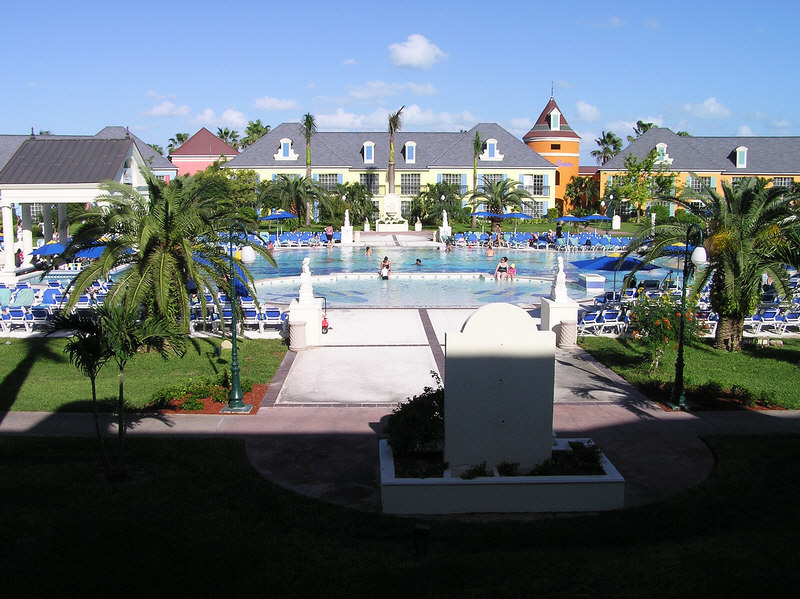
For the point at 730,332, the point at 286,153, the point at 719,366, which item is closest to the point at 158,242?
the point at 719,366

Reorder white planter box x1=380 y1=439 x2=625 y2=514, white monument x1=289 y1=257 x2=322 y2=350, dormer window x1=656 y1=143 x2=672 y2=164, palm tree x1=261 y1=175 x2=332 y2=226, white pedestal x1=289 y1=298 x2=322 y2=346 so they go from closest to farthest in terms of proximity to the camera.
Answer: white planter box x1=380 y1=439 x2=625 y2=514, white monument x1=289 y1=257 x2=322 y2=350, white pedestal x1=289 y1=298 x2=322 y2=346, palm tree x1=261 y1=175 x2=332 y2=226, dormer window x1=656 y1=143 x2=672 y2=164

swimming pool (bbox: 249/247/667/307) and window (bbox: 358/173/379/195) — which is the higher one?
window (bbox: 358/173/379/195)

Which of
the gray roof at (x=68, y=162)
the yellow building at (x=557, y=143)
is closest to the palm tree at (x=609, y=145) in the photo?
the yellow building at (x=557, y=143)

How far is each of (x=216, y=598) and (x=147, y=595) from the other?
57cm

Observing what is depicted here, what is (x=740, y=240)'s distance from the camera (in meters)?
16.3

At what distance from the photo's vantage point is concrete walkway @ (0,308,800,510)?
32.1 feet

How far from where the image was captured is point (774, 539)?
274 inches

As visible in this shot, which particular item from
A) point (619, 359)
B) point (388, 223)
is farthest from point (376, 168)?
point (619, 359)

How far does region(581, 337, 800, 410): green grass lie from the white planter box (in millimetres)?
5710

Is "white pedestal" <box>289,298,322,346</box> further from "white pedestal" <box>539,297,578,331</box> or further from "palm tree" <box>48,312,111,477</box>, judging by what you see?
"palm tree" <box>48,312,111,477</box>

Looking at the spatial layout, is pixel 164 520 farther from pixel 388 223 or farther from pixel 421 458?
pixel 388 223

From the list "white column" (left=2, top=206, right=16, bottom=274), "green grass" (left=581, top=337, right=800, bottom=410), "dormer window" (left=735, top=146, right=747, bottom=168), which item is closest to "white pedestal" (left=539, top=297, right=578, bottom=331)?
"green grass" (left=581, top=337, right=800, bottom=410)

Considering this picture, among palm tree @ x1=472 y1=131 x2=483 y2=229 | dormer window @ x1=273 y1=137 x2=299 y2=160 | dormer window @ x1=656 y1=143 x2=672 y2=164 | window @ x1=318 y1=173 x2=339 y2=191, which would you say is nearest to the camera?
palm tree @ x1=472 y1=131 x2=483 y2=229

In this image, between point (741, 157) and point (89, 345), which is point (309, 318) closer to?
point (89, 345)
